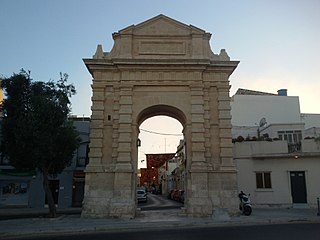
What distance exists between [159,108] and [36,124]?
22.4 ft

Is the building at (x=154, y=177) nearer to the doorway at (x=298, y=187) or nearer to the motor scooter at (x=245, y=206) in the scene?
the doorway at (x=298, y=187)

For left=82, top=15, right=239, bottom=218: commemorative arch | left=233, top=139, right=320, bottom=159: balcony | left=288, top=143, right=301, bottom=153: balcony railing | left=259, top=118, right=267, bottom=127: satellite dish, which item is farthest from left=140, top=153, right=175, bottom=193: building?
left=82, top=15, right=239, bottom=218: commemorative arch

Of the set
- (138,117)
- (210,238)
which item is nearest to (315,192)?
(138,117)

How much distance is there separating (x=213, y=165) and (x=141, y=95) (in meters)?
Answer: 5.52

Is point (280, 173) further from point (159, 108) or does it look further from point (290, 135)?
point (159, 108)

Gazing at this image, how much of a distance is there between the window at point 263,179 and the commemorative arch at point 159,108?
673 cm

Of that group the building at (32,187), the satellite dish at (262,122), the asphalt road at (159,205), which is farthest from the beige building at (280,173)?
the building at (32,187)

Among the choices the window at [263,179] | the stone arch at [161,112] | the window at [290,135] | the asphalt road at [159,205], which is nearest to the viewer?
the stone arch at [161,112]

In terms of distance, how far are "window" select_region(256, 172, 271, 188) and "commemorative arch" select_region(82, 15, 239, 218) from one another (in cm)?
673

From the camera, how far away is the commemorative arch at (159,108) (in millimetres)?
16766

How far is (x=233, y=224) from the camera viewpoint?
14.1 metres

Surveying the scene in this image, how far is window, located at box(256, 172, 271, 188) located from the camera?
2285 cm

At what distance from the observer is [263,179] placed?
23.0 meters

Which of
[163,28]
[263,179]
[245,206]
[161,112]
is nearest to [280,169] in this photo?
[263,179]
